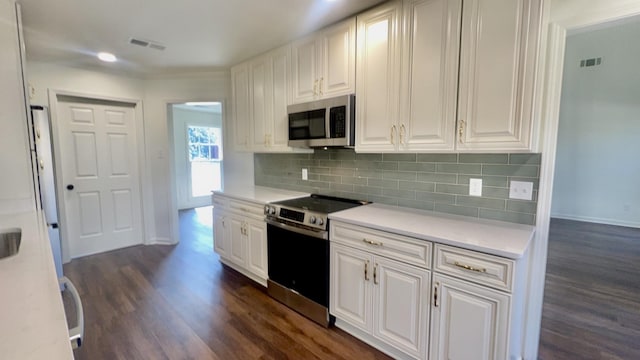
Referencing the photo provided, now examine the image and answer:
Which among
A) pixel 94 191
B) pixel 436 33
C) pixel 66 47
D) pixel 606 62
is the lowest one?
pixel 94 191

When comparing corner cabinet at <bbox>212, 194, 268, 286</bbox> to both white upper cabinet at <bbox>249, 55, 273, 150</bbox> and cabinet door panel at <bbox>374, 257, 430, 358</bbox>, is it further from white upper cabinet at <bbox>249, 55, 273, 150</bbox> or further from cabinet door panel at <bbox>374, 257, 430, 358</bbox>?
cabinet door panel at <bbox>374, 257, 430, 358</bbox>

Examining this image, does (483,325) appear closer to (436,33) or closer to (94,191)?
(436,33)

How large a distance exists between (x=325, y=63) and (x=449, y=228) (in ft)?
5.50

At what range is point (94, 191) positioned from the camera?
386 cm

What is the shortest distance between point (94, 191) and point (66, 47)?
1.78m

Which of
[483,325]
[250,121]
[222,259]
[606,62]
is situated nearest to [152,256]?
[222,259]

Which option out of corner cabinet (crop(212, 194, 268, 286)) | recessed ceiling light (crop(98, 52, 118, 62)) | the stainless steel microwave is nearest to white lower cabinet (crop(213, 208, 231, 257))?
corner cabinet (crop(212, 194, 268, 286))

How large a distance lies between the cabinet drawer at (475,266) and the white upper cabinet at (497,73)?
65cm

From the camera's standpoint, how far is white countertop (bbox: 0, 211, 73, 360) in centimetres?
62

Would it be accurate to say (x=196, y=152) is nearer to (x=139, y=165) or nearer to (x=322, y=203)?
(x=139, y=165)

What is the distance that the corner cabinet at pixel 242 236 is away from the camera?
285cm

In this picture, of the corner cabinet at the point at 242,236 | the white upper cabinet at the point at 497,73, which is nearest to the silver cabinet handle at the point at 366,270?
the white upper cabinet at the point at 497,73

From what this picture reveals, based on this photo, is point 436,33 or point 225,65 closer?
point 436,33

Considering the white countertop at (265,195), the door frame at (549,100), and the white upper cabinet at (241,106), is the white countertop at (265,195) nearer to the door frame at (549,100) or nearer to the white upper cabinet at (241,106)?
the white upper cabinet at (241,106)
